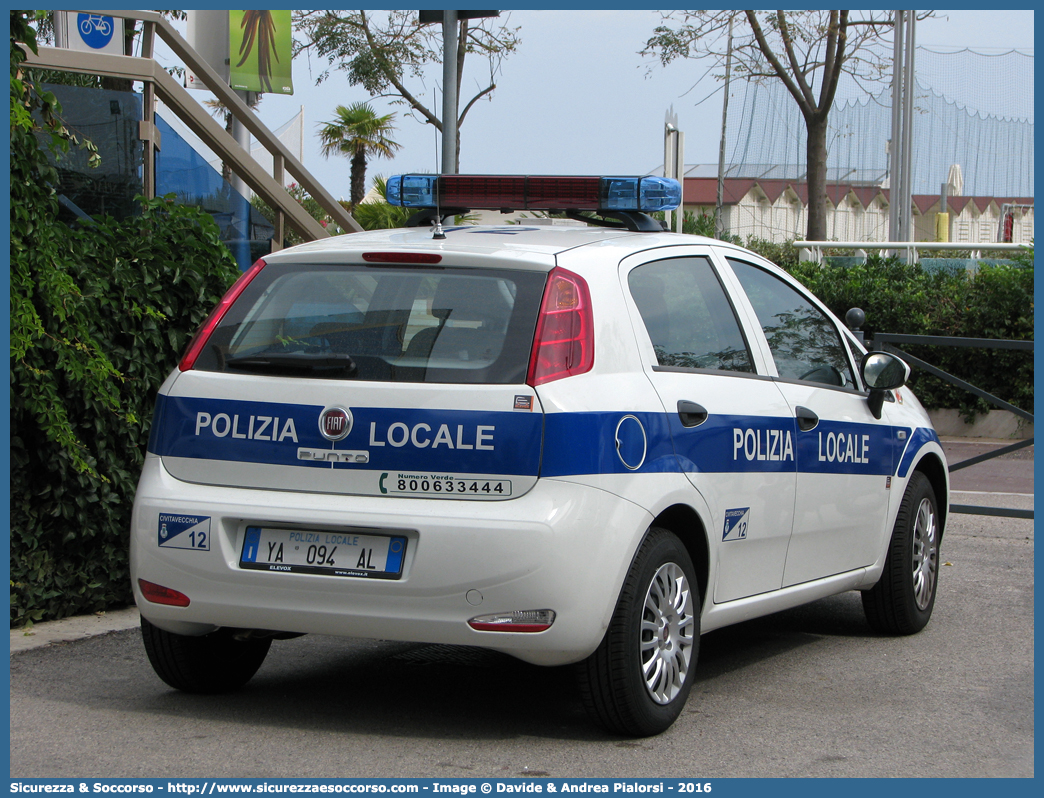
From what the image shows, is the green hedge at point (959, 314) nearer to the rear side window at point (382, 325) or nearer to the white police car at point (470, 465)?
the white police car at point (470, 465)

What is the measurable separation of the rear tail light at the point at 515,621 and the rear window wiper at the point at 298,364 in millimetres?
897

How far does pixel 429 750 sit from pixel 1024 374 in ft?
36.3

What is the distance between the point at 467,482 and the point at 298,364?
71 cm

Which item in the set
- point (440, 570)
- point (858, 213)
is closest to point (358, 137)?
point (858, 213)

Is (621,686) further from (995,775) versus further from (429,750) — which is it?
(995,775)

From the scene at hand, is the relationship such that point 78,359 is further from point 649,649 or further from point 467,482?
point 649,649

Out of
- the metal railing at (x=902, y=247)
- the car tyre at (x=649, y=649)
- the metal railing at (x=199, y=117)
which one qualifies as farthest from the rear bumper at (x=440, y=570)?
the metal railing at (x=902, y=247)

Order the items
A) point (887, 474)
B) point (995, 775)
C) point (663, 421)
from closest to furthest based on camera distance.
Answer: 1. point (995, 775)
2. point (663, 421)
3. point (887, 474)

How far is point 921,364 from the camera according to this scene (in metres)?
9.15

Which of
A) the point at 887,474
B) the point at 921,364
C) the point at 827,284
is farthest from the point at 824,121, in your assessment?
the point at 887,474

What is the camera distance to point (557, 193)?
5.42 m

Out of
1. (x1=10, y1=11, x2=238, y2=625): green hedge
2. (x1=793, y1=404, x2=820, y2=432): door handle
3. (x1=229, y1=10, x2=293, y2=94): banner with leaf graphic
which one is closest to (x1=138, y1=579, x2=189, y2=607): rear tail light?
(x1=10, y1=11, x2=238, y2=625): green hedge

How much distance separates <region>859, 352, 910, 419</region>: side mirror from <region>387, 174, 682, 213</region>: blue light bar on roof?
129 cm
